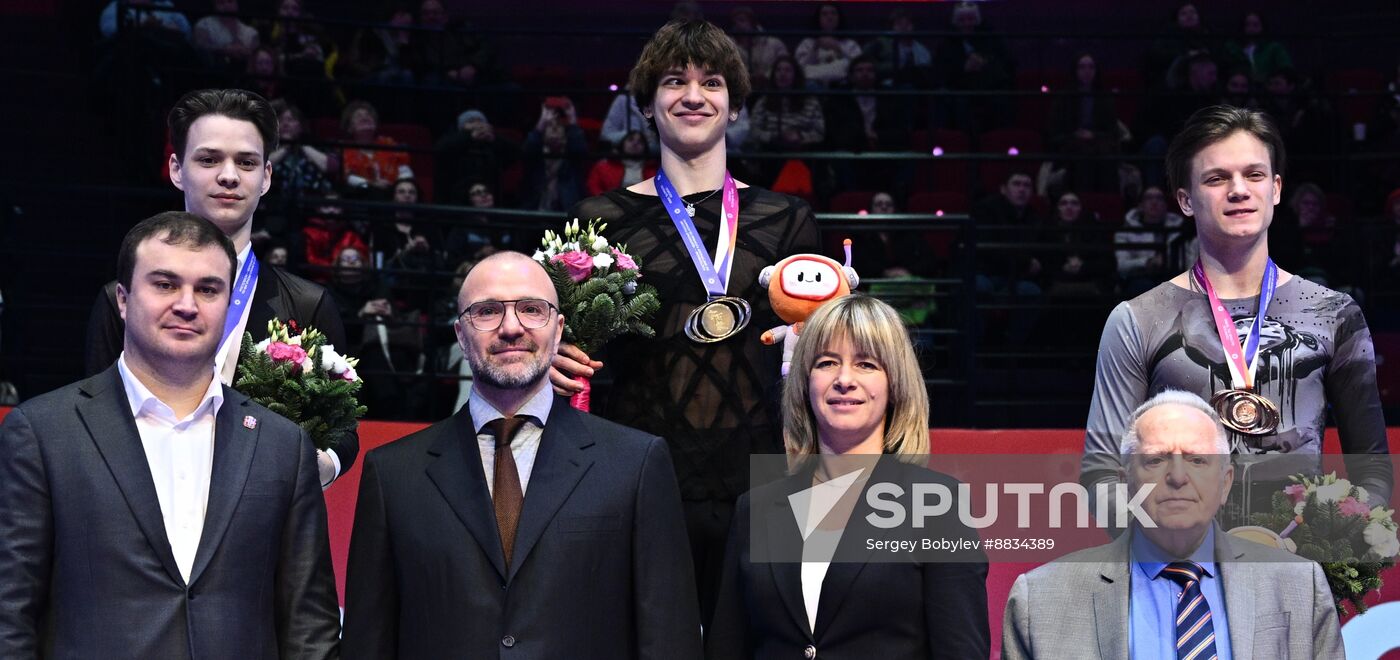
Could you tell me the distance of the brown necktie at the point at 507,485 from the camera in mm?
3250

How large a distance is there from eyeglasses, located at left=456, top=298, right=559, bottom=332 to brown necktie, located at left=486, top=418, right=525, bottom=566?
0.63 ft

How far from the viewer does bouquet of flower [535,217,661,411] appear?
3795 millimetres

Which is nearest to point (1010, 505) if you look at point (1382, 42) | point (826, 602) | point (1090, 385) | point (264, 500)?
point (1090, 385)

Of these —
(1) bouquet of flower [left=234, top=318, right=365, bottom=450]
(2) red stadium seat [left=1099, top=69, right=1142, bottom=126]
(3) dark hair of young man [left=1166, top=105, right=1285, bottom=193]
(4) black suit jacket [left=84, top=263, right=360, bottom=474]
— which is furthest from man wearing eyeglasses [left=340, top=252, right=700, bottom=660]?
(2) red stadium seat [left=1099, top=69, right=1142, bottom=126]

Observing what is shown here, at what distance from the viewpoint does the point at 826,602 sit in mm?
3186

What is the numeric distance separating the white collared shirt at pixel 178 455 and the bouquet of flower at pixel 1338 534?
2.25 m

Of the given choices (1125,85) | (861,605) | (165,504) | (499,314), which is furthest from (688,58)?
(1125,85)

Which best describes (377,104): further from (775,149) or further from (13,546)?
(13,546)

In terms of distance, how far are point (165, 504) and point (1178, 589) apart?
1.95 meters

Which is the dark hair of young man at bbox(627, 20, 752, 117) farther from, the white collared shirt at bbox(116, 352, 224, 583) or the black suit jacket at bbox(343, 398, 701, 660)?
the white collared shirt at bbox(116, 352, 224, 583)

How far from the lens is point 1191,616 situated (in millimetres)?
3186

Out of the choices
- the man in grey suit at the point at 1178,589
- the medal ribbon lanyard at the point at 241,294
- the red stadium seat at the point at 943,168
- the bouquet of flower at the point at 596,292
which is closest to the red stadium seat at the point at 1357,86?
the red stadium seat at the point at 943,168

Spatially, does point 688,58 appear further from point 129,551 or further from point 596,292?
point 129,551

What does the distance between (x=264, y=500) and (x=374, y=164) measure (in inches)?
262
